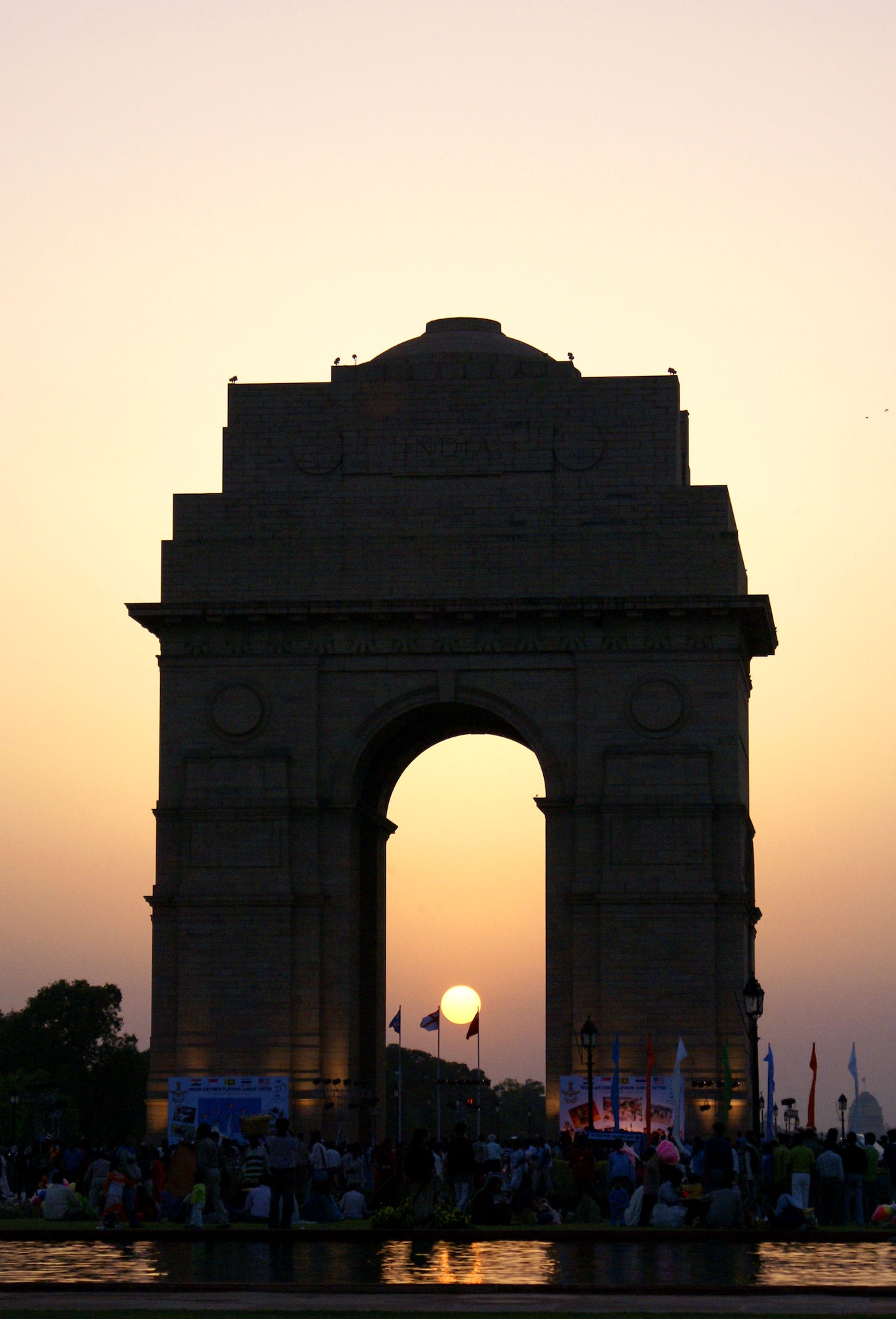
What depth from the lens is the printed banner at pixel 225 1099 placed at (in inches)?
1828

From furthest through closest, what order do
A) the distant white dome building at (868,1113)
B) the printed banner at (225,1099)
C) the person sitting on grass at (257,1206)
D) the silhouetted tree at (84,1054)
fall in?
the silhouetted tree at (84,1054) → the distant white dome building at (868,1113) → the printed banner at (225,1099) → the person sitting on grass at (257,1206)

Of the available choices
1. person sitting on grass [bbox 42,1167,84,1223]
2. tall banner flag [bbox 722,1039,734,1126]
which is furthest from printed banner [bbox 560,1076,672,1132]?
person sitting on grass [bbox 42,1167,84,1223]

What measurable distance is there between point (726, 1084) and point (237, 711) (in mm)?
13120

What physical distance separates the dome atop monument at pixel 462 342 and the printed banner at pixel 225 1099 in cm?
1626

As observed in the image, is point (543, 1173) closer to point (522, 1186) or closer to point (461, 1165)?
point (522, 1186)

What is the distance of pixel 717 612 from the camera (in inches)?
1882

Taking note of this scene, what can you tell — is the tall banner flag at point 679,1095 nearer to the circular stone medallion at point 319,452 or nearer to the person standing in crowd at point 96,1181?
the person standing in crowd at point 96,1181

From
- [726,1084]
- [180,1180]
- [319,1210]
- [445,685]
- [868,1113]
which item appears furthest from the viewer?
[868,1113]

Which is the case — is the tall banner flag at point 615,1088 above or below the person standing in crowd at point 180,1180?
above

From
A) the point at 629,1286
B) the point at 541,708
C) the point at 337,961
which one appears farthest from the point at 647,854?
the point at 629,1286

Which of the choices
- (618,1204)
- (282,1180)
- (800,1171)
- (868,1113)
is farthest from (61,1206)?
(868,1113)

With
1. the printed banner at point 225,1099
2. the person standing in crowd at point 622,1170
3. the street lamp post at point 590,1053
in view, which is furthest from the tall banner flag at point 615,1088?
the person standing in crowd at point 622,1170

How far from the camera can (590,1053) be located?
139 ft

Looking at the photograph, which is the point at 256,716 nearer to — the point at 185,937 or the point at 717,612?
the point at 185,937
